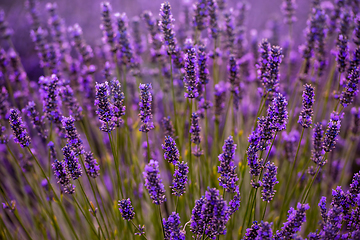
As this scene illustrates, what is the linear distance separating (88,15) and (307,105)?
6474 millimetres

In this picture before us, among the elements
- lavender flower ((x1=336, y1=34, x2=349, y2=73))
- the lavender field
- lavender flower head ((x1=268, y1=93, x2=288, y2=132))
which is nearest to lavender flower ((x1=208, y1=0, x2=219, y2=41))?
the lavender field

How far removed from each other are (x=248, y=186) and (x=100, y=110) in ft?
6.74

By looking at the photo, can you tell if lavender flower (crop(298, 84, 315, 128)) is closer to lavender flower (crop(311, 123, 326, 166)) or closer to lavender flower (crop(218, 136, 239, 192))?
lavender flower (crop(311, 123, 326, 166))

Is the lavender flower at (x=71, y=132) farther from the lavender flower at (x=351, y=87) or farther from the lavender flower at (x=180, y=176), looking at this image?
the lavender flower at (x=351, y=87)

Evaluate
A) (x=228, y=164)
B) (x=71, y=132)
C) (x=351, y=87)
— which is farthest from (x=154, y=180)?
(x=351, y=87)

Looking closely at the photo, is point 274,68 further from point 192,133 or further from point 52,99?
point 52,99

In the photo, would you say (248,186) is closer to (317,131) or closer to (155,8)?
(317,131)

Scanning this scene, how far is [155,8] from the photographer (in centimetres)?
585

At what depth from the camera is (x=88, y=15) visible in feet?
21.7

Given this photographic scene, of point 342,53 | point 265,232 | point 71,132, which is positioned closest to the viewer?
point 265,232

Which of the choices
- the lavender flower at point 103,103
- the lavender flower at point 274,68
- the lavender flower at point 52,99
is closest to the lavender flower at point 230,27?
the lavender flower at point 274,68

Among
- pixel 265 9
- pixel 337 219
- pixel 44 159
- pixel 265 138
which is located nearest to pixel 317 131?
pixel 265 138

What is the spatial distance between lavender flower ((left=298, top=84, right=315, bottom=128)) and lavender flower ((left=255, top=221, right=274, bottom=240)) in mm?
707

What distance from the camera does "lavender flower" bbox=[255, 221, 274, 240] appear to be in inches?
51.6
